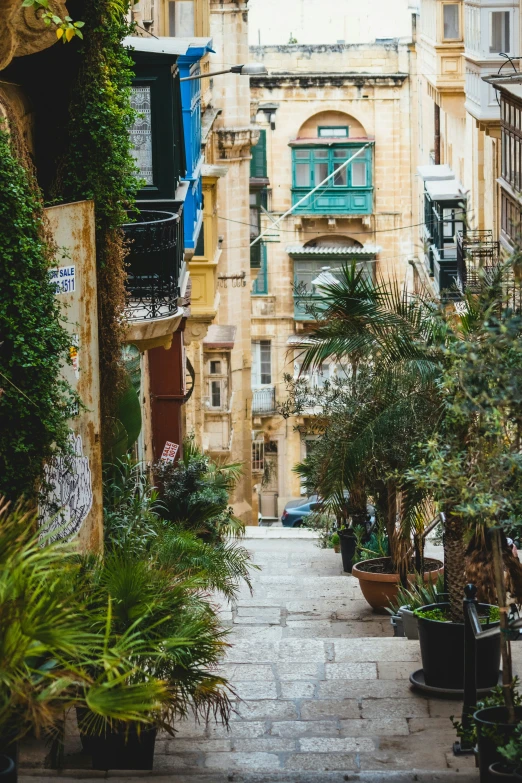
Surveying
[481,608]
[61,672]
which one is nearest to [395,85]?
[481,608]

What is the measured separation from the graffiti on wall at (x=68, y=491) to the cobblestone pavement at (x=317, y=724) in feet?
5.44

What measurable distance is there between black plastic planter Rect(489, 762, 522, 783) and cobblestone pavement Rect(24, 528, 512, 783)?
560 mm

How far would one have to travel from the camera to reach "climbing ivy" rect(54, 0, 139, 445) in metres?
10.2

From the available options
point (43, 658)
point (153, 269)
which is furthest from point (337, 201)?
point (43, 658)

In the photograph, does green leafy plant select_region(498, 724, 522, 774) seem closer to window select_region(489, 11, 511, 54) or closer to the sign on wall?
the sign on wall

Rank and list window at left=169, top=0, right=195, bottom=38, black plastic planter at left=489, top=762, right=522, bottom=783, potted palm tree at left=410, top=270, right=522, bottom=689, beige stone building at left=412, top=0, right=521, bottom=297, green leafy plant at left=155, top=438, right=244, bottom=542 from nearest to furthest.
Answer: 1. potted palm tree at left=410, top=270, right=522, bottom=689
2. black plastic planter at left=489, top=762, right=522, bottom=783
3. green leafy plant at left=155, top=438, right=244, bottom=542
4. window at left=169, top=0, right=195, bottom=38
5. beige stone building at left=412, top=0, right=521, bottom=297

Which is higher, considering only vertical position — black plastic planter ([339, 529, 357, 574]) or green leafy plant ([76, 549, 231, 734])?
green leafy plant ([76, 549, 231, 734])

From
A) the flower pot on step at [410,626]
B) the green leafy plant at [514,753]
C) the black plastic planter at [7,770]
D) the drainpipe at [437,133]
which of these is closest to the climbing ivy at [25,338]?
the black plastic planter at [7,770]

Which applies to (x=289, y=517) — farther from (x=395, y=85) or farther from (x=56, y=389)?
(x=56, y=389)

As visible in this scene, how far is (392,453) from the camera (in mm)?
11656

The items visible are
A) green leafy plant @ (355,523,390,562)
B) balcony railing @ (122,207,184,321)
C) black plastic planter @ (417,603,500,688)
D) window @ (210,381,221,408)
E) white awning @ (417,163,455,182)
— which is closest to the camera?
black plastic planter @ (417,603,500,688)

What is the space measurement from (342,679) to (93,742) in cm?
306

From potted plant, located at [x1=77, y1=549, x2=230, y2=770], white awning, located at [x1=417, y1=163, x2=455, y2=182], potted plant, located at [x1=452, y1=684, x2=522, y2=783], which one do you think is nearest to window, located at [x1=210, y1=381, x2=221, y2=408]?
white awning, located at [x1=417, y1=163, x2=455, y2=182]

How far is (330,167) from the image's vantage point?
47312 mm
